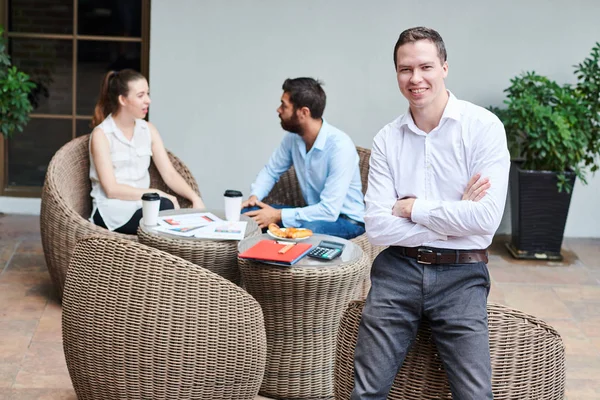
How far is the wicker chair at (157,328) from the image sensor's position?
293cm

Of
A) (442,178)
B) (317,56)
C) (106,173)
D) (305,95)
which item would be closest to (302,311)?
(442,178)

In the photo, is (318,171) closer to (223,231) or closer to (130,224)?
(223,231)

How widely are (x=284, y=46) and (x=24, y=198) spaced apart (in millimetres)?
2087

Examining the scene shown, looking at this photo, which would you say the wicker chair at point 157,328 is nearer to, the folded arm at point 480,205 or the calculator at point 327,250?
the calculator at point 327,250

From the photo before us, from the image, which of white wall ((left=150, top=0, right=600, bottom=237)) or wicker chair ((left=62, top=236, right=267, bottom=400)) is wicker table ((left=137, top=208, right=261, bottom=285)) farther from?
white wall ((left=150, top=0, right=600, bottom=237))

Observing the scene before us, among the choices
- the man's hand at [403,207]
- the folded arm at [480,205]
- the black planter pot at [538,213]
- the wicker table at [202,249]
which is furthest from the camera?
the black planter pot at [538,213]

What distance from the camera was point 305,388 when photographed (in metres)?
3.56

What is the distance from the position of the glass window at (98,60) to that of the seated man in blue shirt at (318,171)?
6.77ft

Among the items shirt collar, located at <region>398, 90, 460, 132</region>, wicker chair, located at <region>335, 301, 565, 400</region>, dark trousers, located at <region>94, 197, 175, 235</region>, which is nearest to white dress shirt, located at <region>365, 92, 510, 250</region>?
shirt collar, located at <region>398, 90, 460, 132</region>

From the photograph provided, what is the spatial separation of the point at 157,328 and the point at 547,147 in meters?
3.21

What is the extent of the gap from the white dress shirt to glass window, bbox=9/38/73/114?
3.94 metres

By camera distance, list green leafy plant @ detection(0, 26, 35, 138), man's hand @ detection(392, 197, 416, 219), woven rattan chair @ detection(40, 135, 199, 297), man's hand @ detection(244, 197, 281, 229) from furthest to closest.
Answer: green leafy plant @ detection(0, 26, 35, 138) → man's hand @ detection(244, 197, 281, 229) → woven rattan chair @ detection(40, 135, 199, 297) → man's hand @ detection(392, 197, 416, 219)

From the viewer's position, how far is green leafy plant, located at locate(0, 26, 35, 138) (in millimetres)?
5117

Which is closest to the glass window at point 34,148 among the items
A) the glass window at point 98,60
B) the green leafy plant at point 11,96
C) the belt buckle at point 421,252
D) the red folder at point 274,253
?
the glass window at point 98,60
